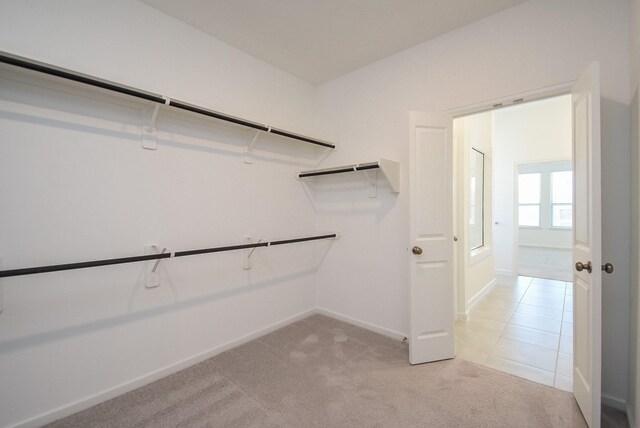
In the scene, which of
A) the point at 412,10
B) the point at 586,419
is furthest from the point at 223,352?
the point at 412,10

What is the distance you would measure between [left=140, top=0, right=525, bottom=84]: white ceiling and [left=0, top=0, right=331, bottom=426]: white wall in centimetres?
20

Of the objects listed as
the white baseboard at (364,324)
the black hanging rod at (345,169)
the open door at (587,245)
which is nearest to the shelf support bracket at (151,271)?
the black hanging rod at (345,169)

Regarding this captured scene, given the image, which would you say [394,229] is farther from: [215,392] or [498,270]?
[498,270]

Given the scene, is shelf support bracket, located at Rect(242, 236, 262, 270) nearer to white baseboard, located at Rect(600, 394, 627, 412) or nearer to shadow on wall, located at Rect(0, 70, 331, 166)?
shadow on wall, located at Rect(0, 70, 331, 166)

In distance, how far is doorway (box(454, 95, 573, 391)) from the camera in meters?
2.47

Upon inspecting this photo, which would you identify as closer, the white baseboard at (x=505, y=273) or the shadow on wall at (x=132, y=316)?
the shadow on wall at (x=132, y=316)

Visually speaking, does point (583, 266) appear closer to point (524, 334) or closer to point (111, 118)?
point (524, 334)

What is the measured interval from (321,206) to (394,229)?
970 mm

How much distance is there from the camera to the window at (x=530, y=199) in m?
7.85

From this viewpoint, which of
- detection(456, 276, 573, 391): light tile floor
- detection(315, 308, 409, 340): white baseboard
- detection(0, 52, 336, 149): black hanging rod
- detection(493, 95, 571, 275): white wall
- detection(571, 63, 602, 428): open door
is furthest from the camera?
detection(493, 95, 571, 275): white wall

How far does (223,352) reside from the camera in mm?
2391

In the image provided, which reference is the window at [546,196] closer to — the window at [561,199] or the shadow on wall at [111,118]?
the window at [561,199]

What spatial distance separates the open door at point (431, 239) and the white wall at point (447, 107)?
0.88 ft

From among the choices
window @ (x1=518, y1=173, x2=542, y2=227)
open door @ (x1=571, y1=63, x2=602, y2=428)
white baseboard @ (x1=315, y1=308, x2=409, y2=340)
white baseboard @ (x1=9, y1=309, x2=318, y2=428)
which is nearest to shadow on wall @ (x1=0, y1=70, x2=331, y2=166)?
white baseboard @ (x1=9, y1=309, x2=318, y2=428)
